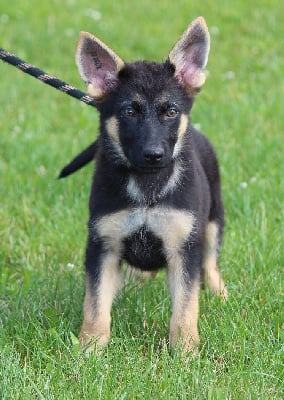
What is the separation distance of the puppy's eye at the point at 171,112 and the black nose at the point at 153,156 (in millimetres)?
274

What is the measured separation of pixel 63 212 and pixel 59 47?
4.82m

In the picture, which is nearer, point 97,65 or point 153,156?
point 153,156

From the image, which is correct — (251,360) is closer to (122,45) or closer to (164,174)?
(164,174)

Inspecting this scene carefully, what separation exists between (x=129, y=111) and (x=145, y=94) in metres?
0.11

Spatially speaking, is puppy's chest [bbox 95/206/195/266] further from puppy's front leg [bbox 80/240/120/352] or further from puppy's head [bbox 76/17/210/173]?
puppy's head [bbox 76/17/210/173]

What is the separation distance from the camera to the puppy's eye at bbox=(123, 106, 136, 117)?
4.09 meters

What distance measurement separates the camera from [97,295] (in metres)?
4.25

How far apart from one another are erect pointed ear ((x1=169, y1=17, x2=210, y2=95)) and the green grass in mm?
1201

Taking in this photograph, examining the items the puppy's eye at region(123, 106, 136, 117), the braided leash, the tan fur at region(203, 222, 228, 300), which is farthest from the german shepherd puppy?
the tan fur at region(203, 222, 228, 300)

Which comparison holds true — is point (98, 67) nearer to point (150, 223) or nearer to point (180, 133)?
point (180, 133)

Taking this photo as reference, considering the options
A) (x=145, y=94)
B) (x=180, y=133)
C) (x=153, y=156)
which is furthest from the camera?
(x=180, y=133)

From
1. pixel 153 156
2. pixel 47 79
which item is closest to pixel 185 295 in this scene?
pixel 153 156

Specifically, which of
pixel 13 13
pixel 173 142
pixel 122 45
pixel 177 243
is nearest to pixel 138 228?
pixel 177 243

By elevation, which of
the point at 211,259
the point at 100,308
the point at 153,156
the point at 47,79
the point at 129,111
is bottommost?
the point at 100,308
